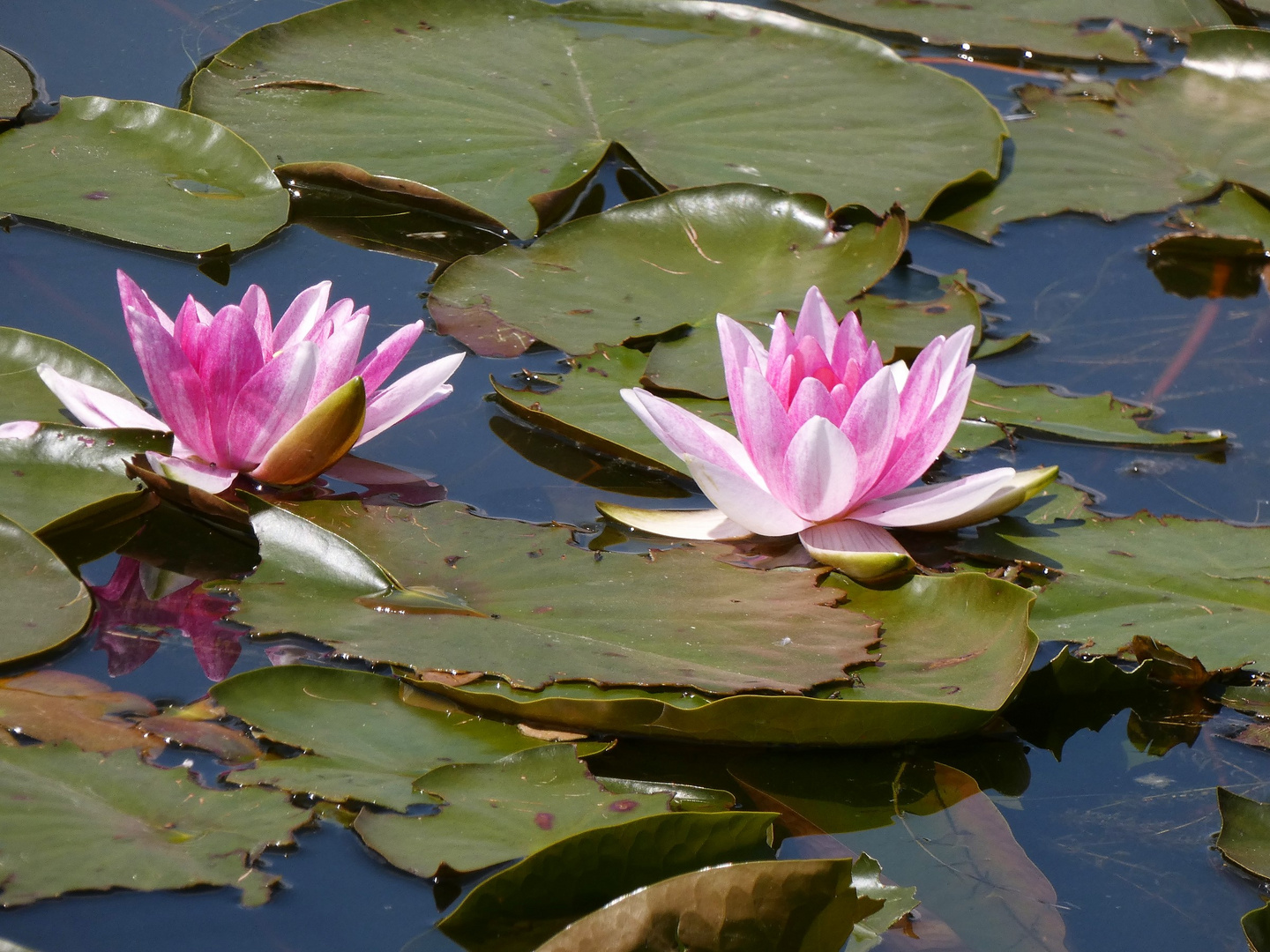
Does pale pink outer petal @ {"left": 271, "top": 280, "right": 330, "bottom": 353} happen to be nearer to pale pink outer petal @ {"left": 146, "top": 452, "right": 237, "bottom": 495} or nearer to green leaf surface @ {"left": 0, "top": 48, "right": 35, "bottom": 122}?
pale pink outer petal @ {"left": 146, "top": 452, "right": 237, "bottom": 495}

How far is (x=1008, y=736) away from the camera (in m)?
1.65

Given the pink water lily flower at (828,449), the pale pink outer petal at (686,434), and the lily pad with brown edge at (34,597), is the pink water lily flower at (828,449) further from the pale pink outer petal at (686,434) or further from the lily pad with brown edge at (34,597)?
the lily pad with brown edge at (34,597)

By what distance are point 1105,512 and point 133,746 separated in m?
1.61

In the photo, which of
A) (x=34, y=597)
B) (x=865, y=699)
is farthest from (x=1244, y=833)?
(x=34, y=597)

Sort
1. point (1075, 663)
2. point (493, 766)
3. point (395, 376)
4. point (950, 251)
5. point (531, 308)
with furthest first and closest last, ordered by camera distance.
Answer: point (950, 251)
point (531, 308)
point (395, 376)
point (1075, 663)
point (493, 766)

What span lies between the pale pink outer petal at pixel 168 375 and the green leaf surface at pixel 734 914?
1.05 meters

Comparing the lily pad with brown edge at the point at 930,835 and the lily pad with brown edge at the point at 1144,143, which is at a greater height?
the lily pad with brown edge at the point at 1144,143

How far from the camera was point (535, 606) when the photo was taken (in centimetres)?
166

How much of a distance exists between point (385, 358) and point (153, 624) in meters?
0.57

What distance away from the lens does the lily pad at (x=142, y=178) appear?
8.10 ft

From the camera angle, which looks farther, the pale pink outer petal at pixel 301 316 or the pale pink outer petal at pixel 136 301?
the pale pink outer petal at pixel 301 316

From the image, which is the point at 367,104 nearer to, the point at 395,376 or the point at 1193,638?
the point at 395,376

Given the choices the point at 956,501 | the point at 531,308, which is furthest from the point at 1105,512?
the point at 531,308

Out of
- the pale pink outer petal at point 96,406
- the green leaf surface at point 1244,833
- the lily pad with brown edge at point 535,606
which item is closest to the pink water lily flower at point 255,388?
the pale pink outer petal at point 96,406
